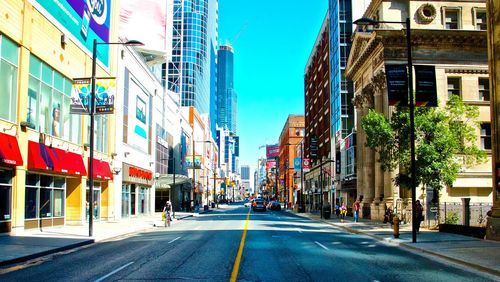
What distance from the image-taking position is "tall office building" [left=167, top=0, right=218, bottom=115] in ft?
440

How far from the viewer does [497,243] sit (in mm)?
19828

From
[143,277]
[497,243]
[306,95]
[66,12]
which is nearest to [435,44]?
[497,243]

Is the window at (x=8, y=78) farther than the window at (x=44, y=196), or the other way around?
the window at (x=44, y=196)

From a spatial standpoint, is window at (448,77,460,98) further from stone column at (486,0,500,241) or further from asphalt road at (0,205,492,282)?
asphalt road at (0,205,492,282)

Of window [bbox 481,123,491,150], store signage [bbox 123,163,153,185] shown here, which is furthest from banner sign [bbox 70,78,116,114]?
window [bbox 481,123,491,150]

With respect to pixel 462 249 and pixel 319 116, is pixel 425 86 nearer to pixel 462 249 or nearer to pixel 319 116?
pixel 462 249

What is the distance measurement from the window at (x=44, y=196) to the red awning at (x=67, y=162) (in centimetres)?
94

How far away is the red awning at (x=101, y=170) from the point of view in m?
35.1

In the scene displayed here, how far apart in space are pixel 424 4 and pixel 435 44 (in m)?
3.50

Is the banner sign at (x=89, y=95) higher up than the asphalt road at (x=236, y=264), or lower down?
higher up

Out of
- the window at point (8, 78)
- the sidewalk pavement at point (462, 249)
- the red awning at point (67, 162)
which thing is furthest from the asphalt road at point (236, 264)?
the red awning at point (67, 162)

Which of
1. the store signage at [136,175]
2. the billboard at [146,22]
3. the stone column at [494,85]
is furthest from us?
the billboard at [146,22]

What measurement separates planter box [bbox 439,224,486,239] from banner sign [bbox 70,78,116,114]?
1844 centimetres

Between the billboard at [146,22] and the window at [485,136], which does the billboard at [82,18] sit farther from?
the window at [485,136]
